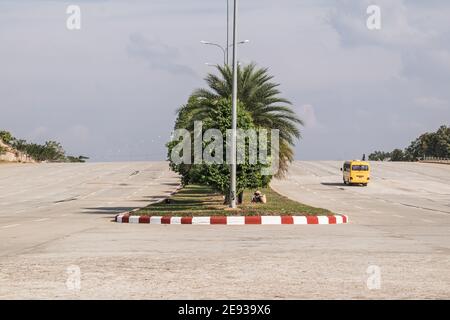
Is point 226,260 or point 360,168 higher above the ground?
point 226,260

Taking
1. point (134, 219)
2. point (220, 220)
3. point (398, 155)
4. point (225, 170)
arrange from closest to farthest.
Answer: point (220, 220) → point (134, 219) → point (225, 170) → point (398, 155)

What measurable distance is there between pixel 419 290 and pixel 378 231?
11370 millimetres

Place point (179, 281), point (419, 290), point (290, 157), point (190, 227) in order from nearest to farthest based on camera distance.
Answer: point (419, 290), point (179, 281), point (190, 227), point (290, 157)

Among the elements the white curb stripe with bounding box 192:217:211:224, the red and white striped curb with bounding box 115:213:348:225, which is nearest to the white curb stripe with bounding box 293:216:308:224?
the red and white striped curb with bounding box 115:213:348:225

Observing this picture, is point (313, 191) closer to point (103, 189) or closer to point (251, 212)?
point (103, 189)

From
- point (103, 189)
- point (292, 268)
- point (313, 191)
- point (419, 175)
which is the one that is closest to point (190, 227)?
point (292, 268)

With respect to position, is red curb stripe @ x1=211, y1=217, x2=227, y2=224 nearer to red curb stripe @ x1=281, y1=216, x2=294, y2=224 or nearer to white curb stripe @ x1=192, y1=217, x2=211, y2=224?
white curb stripe @ x1=192, y1=217, x2=211, y2=224

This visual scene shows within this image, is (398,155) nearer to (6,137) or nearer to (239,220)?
(6,137)

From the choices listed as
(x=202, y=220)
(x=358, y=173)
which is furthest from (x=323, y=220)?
(x=358, y=173)

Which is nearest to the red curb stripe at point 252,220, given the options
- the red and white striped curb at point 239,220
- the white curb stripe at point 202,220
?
the red and white striped curb at point 239,220

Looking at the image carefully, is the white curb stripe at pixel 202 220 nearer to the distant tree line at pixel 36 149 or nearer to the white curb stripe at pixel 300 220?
the white curb stripe at pixel 300 220

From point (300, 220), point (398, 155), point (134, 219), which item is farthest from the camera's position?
point (398, 155)

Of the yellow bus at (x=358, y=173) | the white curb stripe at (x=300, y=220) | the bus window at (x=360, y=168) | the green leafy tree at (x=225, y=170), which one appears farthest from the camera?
the bus window at (x=360, y=168)

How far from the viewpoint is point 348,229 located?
21.7m
